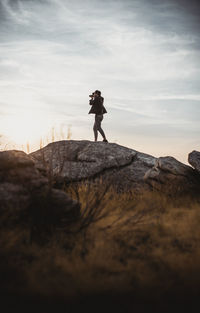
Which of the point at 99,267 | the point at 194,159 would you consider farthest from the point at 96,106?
the point at 99,267

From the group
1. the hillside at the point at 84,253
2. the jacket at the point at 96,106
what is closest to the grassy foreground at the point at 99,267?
the hillside at the point at 84,253

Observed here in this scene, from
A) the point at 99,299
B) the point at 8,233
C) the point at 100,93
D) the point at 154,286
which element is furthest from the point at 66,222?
the point at 100,93

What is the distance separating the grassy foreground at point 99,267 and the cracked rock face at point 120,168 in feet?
6.31

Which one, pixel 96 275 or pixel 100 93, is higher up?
pixel 100 93

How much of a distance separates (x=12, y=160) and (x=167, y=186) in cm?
373

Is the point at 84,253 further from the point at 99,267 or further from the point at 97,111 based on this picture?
the point at 97,111

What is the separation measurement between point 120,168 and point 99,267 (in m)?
3.97

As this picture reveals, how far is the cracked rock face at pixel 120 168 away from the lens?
5527 millimetres

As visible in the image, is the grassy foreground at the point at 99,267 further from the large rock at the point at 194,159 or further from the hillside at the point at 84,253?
the large rock at the point at 194,159

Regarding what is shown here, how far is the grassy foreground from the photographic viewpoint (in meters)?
2.14

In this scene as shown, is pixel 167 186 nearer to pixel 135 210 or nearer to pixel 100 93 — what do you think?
pixel 135 210

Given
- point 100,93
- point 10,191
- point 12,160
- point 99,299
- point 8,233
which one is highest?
point 100,93

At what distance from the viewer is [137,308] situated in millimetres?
2064

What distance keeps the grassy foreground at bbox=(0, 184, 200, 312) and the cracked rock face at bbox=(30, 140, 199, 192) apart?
1922 millimetres
